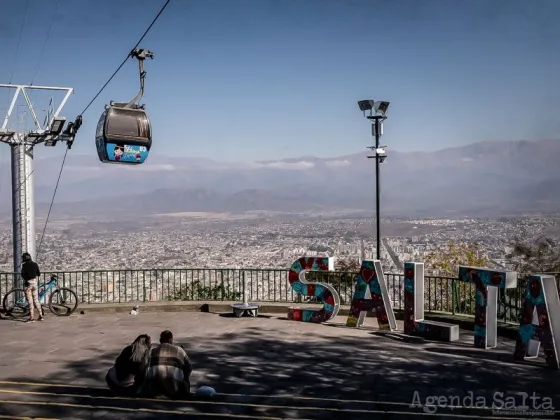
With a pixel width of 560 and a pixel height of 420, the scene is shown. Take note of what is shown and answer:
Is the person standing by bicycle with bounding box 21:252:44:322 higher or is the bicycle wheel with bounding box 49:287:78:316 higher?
the person standing by bicycle with bounding box 21:252:44:322

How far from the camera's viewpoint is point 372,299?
1600 centimetres

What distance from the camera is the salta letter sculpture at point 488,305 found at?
13508 mm

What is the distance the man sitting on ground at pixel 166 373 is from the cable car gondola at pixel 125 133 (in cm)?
783

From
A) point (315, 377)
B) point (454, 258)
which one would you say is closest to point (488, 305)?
point (315, 377)

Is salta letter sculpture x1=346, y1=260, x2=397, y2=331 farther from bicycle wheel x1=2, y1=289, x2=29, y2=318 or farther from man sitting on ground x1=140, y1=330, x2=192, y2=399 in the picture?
bicycle wheel x1=2, y1=289, x2=29, y2=318

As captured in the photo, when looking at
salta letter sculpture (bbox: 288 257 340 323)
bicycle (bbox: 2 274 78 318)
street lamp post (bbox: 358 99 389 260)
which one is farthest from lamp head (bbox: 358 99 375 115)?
bicycle (bbox: 2 274 78 318)

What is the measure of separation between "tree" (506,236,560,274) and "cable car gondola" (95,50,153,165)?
56.4 feet

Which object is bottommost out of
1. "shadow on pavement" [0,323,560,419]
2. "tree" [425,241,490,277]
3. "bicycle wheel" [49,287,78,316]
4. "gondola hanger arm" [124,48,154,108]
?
"shadow on pavement" [0,323,560,419]

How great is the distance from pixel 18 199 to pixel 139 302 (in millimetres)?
5028

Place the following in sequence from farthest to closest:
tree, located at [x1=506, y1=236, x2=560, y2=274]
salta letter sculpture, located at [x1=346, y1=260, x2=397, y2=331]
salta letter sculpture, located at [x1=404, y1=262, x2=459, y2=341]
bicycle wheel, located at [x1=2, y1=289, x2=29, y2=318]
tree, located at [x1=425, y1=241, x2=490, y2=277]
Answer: tree, located at [x1=425, y1=241, x2=490, y2=277]
tree, located at [x1=506, y1=236, x2=560, y2=274]
bicycle wheel, located at [x1=2, y1=289, x2=29, y2=318]
salta letter sculpture, located at [x1=346, y1=260, x2=397, y2=331]
salta letter sculpture, located at [x1=404, y1=262, x2=459, y2=341]

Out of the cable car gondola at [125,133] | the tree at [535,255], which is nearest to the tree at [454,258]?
the tree at [535,255]

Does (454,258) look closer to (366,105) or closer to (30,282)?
(366,105)

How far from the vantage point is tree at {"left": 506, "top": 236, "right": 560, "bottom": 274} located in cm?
2567

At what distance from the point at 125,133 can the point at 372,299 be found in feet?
25.7
